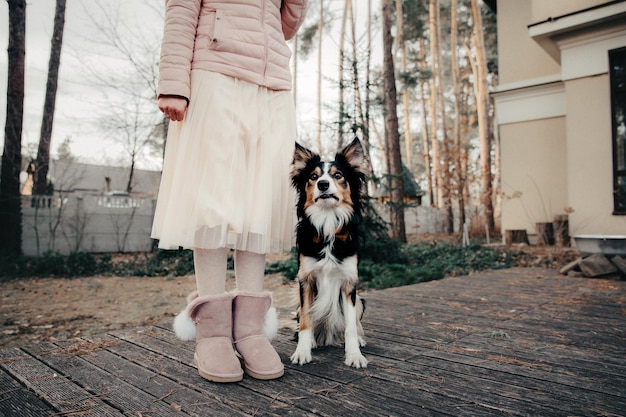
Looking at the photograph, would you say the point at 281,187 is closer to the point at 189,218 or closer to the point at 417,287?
the point at 189,218

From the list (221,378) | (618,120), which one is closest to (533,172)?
(618,120)

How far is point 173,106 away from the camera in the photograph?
5.99 feet

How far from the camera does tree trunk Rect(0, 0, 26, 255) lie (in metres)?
7.36

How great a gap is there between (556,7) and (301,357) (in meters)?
8.80

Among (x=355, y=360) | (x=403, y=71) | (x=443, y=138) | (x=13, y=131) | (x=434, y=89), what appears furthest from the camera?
(x=434, y=89)

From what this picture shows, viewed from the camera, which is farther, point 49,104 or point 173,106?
point 49,104

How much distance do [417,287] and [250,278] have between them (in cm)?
292

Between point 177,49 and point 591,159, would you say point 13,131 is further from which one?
point 591,159

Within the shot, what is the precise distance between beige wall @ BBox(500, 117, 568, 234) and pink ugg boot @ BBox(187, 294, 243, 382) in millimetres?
9117

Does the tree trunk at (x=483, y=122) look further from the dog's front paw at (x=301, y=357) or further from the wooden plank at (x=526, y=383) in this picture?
the dog's front paw at (x=301, y=357)

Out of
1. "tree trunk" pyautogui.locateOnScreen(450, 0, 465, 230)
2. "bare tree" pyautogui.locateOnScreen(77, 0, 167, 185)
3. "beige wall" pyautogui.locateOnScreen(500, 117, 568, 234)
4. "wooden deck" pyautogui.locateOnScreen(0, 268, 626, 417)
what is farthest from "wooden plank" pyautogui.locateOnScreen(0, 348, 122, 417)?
"tree trunk" pyautogui.locateOnScreen(450, 0, 465, 230)

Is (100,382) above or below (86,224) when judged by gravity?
below

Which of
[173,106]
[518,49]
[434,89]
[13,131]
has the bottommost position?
[173,106]

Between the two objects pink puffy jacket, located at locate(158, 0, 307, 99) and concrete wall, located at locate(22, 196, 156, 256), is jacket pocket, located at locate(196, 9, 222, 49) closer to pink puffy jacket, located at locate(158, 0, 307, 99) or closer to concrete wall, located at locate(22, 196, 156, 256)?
pink puffy jacket, located at locate(158, 0, 307, 99)
